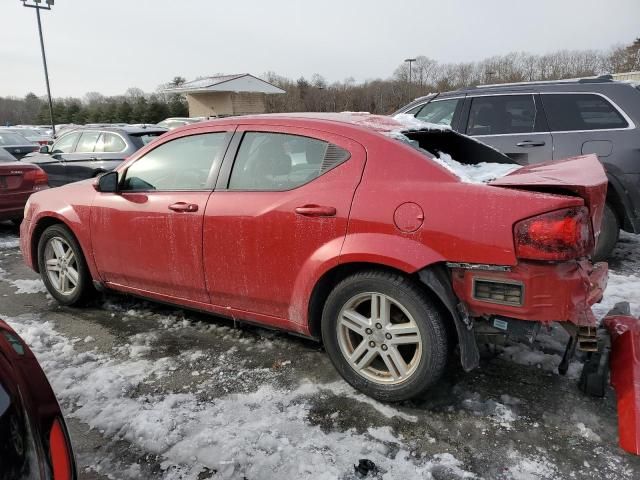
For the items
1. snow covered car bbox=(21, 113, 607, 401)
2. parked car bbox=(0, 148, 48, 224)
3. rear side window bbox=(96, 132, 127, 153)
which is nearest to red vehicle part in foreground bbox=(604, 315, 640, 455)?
snow covered car bbox=(21, 113, 607, 401)

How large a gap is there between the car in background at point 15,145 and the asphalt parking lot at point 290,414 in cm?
1213

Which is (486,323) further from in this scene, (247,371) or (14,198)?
(14,198)

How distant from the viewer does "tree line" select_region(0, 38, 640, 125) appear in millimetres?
49562

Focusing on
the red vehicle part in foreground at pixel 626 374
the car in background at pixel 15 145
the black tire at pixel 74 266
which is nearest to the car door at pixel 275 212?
the black tire at pixel 74 266

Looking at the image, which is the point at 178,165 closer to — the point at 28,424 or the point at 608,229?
the point at 28,424

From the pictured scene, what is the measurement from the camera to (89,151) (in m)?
9.49

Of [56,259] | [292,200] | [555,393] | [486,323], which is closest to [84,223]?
[56,259]

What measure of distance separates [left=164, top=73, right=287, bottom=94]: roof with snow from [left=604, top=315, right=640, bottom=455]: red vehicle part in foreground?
43937 mm

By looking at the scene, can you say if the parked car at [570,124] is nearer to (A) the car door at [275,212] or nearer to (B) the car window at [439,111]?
(B) the car window at [439,111]

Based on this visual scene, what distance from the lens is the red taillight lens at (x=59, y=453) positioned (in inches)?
57.5

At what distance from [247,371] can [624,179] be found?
4.15 meters

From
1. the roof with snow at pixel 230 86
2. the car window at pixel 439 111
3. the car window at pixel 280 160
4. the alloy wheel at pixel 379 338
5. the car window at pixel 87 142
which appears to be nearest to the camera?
the alloy wheel at pixel 379 338

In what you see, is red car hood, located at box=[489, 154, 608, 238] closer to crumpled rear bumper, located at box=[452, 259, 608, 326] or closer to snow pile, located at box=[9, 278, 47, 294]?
crumpled rear bumper, located at box=[452, 259, 608, 326]

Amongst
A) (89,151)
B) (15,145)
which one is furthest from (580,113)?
(15,145)
